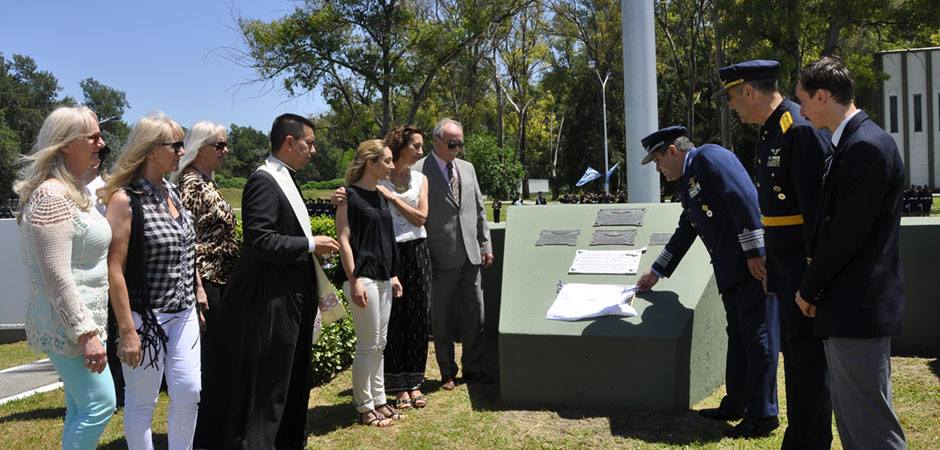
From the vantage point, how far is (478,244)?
576 cm

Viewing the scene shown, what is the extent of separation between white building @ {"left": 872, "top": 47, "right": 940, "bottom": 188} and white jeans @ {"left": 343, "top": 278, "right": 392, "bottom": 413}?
41926 mm

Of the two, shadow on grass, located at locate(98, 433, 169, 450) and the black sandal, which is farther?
the black sandal

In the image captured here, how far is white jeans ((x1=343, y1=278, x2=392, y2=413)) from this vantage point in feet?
14.8

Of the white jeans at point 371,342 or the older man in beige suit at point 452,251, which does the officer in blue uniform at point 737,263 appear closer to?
the older man in beige suit at point 452,251

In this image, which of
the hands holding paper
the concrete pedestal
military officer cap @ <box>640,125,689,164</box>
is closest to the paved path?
the concrete pedestal

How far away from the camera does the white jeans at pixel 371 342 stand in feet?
14.8

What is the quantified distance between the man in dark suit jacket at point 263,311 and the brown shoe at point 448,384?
5.90ft

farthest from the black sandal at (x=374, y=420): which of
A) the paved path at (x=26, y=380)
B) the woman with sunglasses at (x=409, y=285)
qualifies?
the paved path at (x=26, y=380)

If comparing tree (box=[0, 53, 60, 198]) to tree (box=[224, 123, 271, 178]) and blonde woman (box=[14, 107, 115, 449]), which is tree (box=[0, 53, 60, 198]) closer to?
tree (box=[224, 123, 271, 178])

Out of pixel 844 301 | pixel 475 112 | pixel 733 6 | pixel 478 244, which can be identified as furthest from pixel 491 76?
pixel 844 301

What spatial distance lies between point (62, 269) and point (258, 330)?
1.13 m

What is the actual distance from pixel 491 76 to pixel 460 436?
36279 millimetres

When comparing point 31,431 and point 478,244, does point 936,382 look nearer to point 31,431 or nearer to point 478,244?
point 478,244

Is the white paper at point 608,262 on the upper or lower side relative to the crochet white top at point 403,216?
lower
